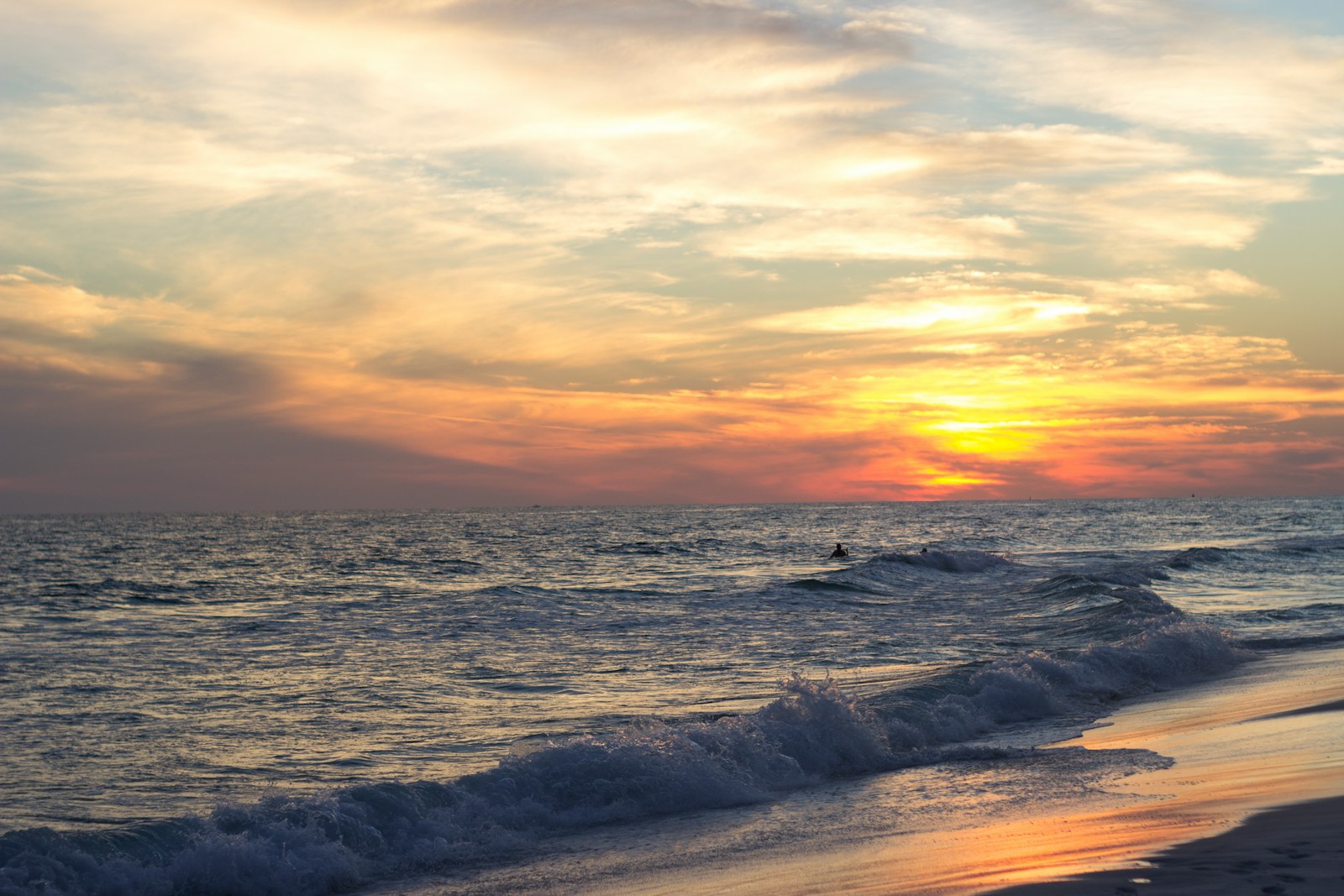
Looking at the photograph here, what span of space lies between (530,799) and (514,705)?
5.31 m

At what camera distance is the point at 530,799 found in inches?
397

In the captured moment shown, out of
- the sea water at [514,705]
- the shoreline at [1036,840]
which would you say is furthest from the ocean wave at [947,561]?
the shoreline at [1036,840]

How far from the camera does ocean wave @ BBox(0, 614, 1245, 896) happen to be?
326 inches

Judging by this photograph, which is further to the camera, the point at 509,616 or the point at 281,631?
the point at 509,616

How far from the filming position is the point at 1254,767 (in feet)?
31.2

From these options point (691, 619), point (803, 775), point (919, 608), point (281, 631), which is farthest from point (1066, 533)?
point (803, 775)

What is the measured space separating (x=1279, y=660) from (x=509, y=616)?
59.7 ft

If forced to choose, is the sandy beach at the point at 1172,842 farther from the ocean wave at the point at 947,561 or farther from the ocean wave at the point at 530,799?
the ocean wave at the point at 947,561

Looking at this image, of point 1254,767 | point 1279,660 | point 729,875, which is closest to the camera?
point 729,875

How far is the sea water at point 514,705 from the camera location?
906cm

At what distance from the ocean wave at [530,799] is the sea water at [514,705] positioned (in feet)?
0.10

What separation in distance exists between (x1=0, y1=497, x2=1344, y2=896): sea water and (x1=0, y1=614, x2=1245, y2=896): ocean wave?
0.03 m

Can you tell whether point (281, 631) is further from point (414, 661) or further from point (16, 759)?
point (16, 759)

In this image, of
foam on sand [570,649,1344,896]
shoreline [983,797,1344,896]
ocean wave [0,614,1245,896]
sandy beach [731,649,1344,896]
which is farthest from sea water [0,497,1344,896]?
shoreline [983,797,1344,896]
